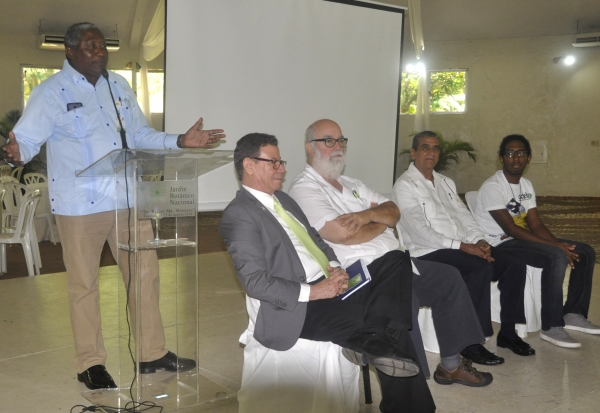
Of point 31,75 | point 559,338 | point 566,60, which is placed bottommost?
point 559,338

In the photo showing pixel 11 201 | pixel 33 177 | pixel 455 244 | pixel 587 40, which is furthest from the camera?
pixel 587 40

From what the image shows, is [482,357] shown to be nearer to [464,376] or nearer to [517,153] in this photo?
[464,376]

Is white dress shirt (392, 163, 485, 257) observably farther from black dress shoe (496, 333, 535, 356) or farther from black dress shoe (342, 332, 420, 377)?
black dress shoe (342, 332, 420, 377)

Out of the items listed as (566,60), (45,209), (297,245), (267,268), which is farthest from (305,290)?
(566,60)

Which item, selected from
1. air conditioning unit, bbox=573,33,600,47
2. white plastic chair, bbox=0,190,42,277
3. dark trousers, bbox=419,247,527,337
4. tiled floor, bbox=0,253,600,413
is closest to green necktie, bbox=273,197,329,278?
tiled floor, bbox=0,253,600,413

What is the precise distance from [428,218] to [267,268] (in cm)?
168

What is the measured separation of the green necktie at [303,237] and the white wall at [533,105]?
14.3 meters

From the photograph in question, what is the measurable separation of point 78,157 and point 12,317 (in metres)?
2.17

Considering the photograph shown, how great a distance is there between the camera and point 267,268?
2574 millimetres

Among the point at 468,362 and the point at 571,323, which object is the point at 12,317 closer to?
the point at 468,362

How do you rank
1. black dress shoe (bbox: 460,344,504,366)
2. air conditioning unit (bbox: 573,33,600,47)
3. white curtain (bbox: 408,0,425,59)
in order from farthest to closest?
air conditioning unit (bbox: 573,33,600,47), white curtain (bbox: 408,0,425,59), black dress shoe (bbox: 460,344,504,366)

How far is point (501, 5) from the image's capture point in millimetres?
14602

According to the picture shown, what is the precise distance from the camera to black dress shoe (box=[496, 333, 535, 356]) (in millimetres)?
3766

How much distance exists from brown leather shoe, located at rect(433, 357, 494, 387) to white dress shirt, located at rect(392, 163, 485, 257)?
2.55ft
